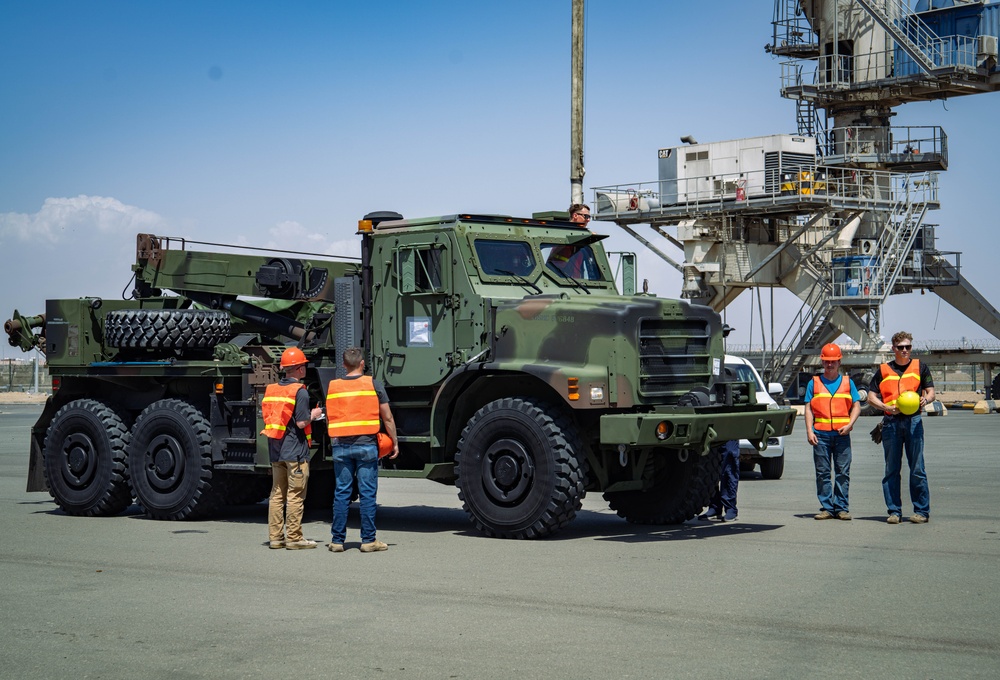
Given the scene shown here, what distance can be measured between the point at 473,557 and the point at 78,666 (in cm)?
474

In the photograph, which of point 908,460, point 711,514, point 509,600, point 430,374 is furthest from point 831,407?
point 509,600

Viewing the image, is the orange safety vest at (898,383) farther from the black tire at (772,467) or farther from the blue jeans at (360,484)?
the black tire at (772,467)

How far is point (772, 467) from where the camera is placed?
20.7 metres

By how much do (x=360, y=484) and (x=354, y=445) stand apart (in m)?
0.36

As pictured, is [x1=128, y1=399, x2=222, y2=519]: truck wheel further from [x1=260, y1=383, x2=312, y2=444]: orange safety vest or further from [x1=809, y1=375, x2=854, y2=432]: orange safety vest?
[x1=809, y1=375, x2=854, y2=432]: orange safety vest

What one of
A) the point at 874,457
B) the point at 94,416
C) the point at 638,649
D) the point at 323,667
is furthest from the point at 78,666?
the point at 874,457

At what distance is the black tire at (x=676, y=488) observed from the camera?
13.8 metres

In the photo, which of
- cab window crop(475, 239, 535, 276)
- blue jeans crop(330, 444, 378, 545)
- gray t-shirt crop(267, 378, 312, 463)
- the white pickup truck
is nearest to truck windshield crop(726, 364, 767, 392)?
the white pickup truck

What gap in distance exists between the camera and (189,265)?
1641 centimetres

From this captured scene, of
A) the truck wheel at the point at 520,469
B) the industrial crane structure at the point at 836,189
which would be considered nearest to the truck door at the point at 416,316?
the truck wheel at the point at 520,469

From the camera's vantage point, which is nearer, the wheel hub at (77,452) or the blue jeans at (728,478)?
the blue jeans at (728,478)

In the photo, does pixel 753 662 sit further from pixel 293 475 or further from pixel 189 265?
pixel 189 265

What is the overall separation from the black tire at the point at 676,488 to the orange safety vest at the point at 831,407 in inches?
48.3

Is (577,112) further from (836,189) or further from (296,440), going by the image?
(836,189)
